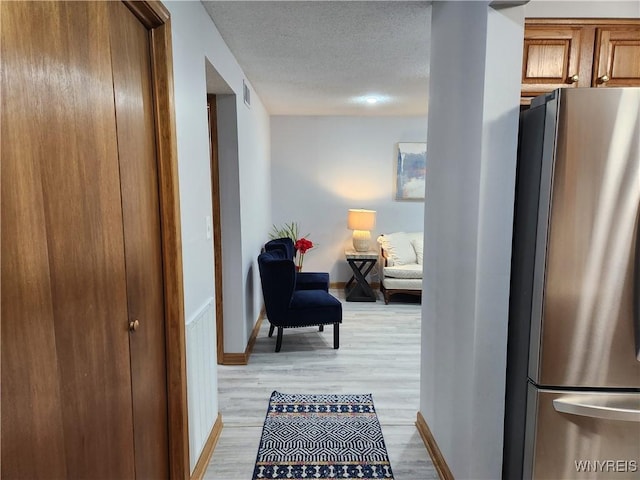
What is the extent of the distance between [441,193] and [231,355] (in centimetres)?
223

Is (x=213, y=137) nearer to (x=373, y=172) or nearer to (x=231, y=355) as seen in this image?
(x=231, y=355)

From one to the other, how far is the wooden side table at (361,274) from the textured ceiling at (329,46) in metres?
2.01

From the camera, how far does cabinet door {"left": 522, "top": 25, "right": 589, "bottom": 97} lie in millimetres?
1647

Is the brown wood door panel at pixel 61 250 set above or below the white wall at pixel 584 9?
below

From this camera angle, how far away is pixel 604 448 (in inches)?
53.3

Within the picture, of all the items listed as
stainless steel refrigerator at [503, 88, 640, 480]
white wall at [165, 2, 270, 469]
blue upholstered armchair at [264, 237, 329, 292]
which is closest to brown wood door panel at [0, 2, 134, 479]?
white wall at [165, 2, 270, 469]

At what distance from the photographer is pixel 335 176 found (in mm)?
5516

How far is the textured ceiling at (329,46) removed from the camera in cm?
212

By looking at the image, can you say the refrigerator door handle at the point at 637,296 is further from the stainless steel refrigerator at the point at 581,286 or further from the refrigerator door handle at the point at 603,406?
the refrigerator door handle at the point at 603,406

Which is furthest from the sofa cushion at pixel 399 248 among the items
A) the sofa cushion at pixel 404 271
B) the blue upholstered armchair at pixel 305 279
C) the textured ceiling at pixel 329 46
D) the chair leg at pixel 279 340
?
the chair leg at pixel 279 340

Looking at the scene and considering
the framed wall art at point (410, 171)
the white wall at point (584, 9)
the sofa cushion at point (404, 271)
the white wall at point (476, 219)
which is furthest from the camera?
the framed wall art at point (410, 171)

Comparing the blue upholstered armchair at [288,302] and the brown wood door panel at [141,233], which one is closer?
the brown wood door panel at [141,233]

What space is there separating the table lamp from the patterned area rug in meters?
2.76

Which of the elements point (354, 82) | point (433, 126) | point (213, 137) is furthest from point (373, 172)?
point (433, 126)
